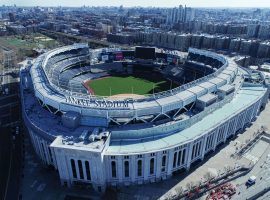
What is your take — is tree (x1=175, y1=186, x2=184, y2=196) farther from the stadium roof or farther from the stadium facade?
the stadium roof

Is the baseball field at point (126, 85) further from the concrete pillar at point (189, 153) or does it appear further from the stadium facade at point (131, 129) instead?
the concrete pillar at point (189, 153)

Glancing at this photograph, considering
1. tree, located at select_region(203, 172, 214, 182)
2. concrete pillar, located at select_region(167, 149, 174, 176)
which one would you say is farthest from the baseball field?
tree, located at select_region(203, 172, 214, 182)

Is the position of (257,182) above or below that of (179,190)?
below

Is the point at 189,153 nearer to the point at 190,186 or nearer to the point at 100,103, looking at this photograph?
the point at 190,186

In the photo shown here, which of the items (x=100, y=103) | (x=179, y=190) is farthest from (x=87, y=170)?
(x=179, y=190)

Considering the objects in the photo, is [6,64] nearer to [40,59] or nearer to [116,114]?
[40,59]

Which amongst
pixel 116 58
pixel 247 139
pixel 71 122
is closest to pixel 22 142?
pixel 71 122

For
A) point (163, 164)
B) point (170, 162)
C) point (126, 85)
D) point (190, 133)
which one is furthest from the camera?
point (126, 85)
